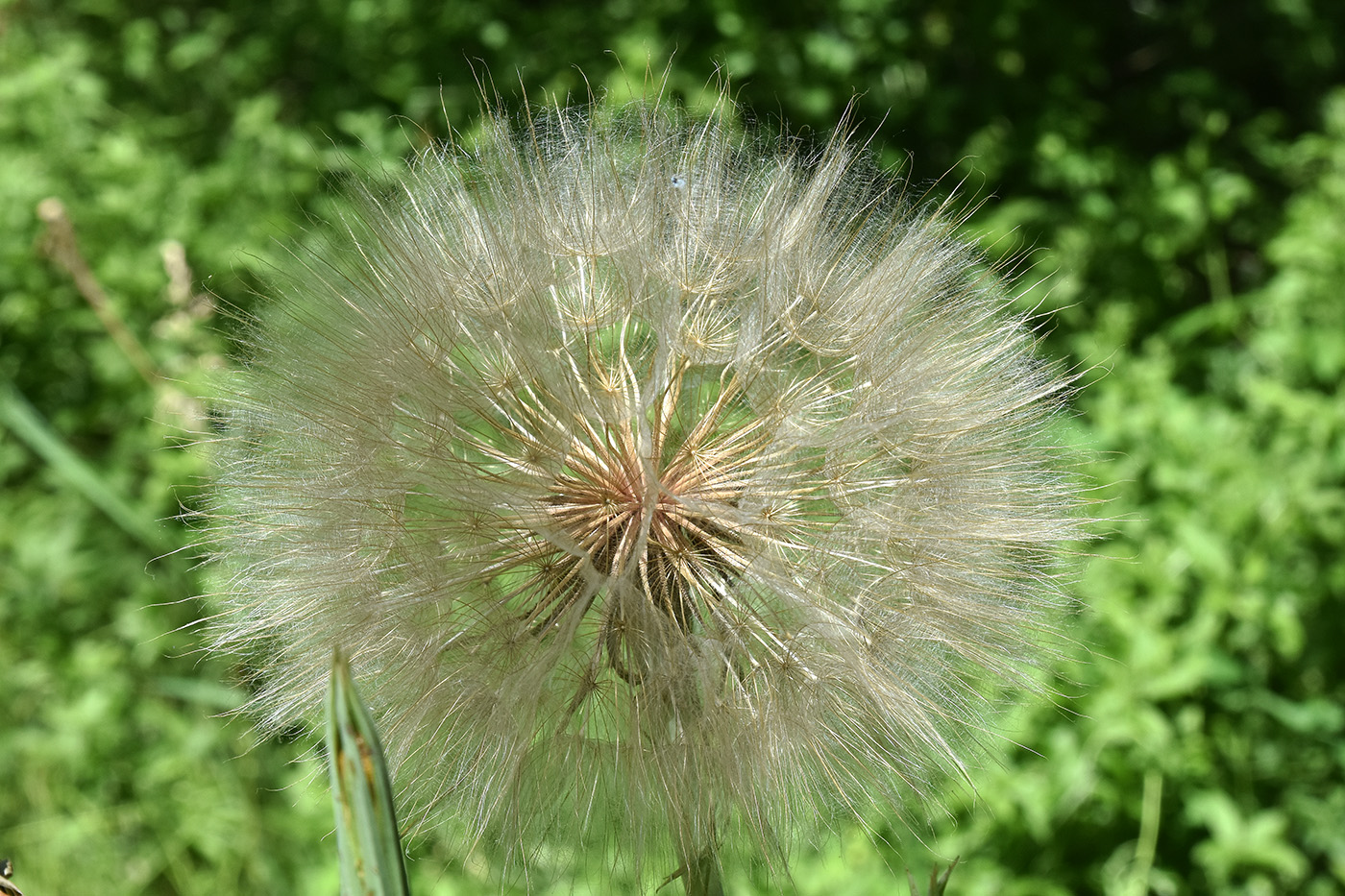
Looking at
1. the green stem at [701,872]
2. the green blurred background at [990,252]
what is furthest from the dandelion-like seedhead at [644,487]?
the green blurred background at [990,252]

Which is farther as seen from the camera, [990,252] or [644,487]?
[990,252]

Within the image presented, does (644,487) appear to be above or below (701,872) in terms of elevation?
above

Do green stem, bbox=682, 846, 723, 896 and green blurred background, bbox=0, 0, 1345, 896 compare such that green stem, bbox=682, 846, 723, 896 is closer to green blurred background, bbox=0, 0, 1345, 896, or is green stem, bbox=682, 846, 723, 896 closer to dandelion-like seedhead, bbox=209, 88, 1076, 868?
dandelion-like seedhead, bbox=209, 88, 1076, 868

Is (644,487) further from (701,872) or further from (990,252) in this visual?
(990,252)

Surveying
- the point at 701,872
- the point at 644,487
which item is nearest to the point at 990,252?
the point at 644,487

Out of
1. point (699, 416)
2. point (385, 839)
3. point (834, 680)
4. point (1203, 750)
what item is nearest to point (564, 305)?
point (699, 416)

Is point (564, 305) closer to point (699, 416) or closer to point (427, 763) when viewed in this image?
point (699, 416)
